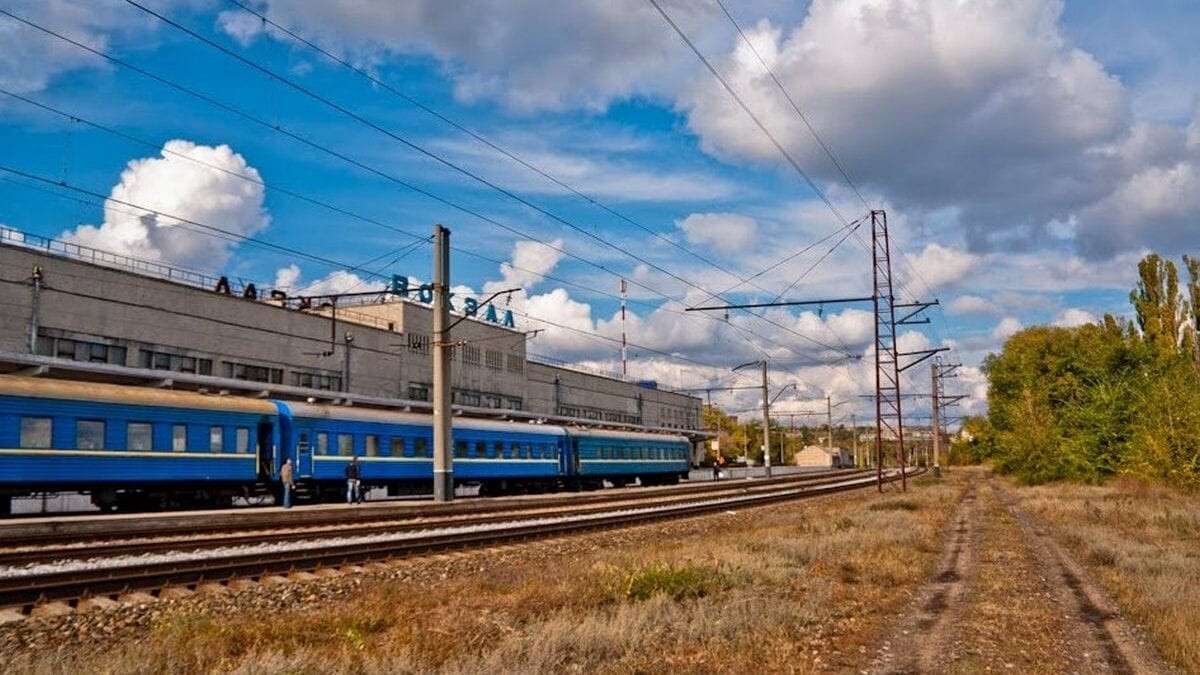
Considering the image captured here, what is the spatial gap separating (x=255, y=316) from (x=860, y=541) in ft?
129

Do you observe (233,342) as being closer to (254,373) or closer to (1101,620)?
(254,373)

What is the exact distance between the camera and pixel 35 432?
21875 mm

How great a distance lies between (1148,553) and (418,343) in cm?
5183

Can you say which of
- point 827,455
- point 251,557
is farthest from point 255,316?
point 827,455

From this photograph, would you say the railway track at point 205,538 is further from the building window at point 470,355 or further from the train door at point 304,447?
the building window at point 470,355

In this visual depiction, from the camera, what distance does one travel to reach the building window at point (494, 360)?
7338cm

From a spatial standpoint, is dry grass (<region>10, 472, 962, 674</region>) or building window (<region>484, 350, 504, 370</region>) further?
building window (<region>484, 350, 504, 370</region>)

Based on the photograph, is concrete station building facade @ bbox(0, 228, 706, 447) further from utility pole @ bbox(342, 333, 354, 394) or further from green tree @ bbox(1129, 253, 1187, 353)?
green tree @ bbox(1129, 253, 1187, 353)

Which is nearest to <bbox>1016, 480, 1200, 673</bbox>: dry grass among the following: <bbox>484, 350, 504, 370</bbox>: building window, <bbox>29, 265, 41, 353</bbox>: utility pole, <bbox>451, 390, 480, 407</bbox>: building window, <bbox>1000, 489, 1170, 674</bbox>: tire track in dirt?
<bbox>1000, 489, 1170, 674</bbox>: tire track in dirt

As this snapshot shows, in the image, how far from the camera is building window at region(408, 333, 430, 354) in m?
63.3

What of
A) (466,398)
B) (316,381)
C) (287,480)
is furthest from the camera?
(466,398)

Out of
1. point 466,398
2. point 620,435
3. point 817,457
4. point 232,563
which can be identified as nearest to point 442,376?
point 232,563

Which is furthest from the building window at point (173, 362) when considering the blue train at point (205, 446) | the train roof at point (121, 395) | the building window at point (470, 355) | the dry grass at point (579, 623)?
the dry grass at point (579, 623)

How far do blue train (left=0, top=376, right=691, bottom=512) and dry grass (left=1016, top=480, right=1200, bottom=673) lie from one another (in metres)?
21.8
